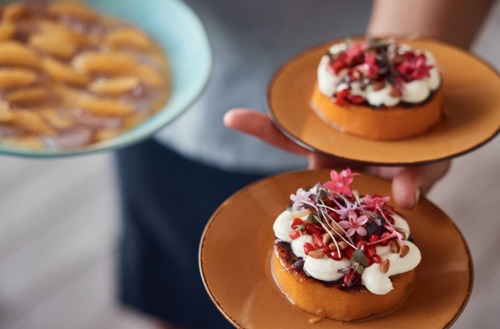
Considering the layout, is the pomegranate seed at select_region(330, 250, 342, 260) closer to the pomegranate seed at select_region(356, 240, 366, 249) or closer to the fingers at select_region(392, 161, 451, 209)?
the pomegranate seed at select_region(356, 240, 366, 249)

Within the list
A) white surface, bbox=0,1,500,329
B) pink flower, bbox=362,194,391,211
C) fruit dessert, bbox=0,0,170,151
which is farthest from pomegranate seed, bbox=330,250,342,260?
white surface, bbox=0,1,500,329

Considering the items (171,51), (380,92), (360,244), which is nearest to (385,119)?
(380,92)

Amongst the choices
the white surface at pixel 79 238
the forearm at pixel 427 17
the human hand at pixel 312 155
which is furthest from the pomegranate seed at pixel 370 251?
the white surface at pixel 79 238

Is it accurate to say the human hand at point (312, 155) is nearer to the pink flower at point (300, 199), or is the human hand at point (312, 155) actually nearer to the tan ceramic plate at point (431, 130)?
the tan ceramic plate at point (431, 130)

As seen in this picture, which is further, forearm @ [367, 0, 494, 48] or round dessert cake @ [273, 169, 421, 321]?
forearm @ [367, 0, 494, 48]

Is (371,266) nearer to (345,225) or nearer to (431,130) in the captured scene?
(345,225)
